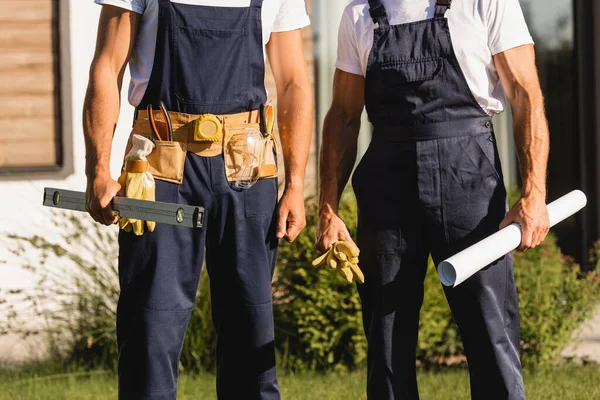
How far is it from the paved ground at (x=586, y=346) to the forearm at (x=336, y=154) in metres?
2.80

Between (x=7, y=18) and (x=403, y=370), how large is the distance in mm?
4460

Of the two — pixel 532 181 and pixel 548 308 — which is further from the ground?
pixel 532 181

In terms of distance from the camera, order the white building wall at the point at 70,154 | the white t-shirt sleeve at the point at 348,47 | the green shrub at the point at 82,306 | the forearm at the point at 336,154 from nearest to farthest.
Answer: the white t-shirt sleeve at the point at 348,47 < the forearm at the point at 336,154 < the green shrub at the point at 82,306 < the white building wall at the point at 70,154

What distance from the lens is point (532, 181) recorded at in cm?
360

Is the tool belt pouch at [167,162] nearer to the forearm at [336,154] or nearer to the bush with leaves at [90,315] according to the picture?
the forearm at [336,154]

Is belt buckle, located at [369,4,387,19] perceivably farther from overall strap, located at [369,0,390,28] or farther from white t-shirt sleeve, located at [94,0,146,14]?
white t-shirt sleeve, located at [94,0,146,14]

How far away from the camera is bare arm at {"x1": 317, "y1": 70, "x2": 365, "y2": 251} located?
12.8 feet

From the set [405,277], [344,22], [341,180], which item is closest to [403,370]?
[405,277]

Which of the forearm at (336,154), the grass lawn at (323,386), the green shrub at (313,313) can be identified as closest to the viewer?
the forearm at (336,154)

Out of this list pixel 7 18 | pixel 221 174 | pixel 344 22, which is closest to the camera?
pixel 221 174

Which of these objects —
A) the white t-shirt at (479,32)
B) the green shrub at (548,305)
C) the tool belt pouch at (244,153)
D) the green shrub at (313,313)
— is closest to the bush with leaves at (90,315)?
the green shrub at (313,313)

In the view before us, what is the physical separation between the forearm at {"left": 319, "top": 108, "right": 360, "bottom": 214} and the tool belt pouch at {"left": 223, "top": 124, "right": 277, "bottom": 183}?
1.07 ft

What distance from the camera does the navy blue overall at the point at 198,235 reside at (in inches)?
140

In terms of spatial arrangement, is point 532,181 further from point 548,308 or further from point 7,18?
point 7,18
